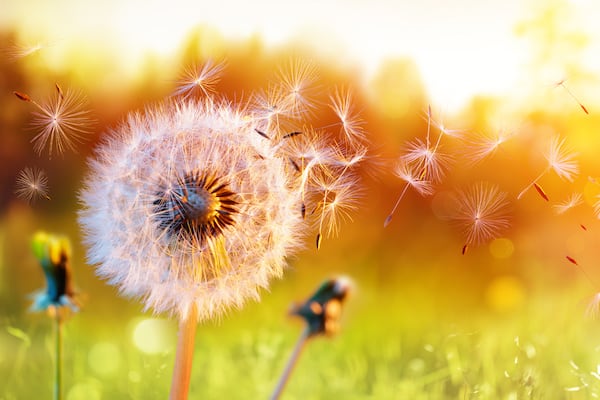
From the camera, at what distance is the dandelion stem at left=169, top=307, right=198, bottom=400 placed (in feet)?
3.37

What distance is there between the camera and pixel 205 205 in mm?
968

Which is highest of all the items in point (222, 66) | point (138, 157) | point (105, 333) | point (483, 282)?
point (222, 66)

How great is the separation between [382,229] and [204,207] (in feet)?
1.04

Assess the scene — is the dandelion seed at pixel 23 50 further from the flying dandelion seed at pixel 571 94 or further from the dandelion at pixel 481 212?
the flying dandelion seed at pixel 571 94

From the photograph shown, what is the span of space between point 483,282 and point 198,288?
483 mm

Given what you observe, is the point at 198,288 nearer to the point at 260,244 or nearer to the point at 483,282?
the point at 260,244

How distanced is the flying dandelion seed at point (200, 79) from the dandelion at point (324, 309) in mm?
374

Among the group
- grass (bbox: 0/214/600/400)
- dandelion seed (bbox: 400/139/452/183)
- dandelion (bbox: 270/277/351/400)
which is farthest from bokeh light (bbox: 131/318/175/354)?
dandelion seed (bbox: 400/139/452/183)

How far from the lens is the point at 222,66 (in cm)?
110

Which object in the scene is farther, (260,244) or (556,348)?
(556,348)

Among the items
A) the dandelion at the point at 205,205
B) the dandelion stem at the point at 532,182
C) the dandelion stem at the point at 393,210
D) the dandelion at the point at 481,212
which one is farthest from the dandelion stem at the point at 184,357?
the dandelion stem at the point at 532,182

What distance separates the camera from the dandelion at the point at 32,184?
1.15 m

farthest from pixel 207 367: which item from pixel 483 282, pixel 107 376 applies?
pixel 483 282

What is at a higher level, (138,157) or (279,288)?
(138,157)
